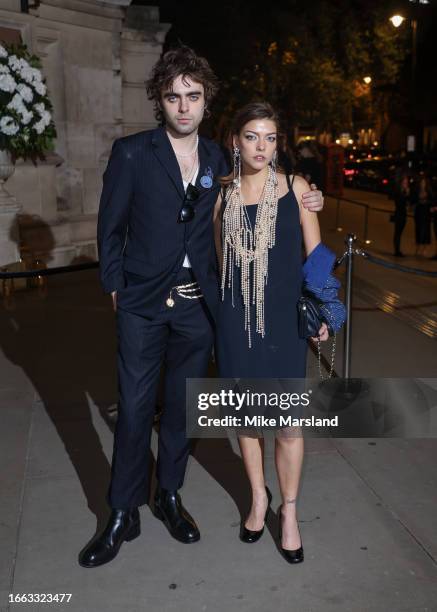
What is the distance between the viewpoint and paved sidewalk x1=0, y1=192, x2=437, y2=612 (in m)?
3.13

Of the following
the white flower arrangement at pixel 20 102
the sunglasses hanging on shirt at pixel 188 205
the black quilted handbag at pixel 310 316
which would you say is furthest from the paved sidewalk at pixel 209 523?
the white flower arrangement at pixel 20 102

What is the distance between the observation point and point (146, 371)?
137 inches

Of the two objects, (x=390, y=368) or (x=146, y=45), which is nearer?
(x=390, y=368)

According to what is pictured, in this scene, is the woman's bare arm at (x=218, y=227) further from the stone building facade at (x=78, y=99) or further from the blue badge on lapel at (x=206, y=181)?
the stone building facade at (x=78, y=99)

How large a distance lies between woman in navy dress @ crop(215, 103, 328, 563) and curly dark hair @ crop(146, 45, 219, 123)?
26cm

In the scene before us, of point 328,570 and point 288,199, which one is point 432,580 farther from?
point 288,199

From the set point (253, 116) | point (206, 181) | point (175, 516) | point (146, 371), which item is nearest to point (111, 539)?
point (175, 516)

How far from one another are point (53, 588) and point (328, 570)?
46.9 inches

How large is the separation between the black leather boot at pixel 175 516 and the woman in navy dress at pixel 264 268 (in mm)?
453

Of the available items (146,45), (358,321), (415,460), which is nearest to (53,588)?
(415,460)

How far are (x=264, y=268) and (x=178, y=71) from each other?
0.94 m

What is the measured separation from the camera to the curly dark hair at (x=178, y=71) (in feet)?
10.8

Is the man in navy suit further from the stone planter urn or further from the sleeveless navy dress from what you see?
the stone planter urn

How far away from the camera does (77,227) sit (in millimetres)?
11430
